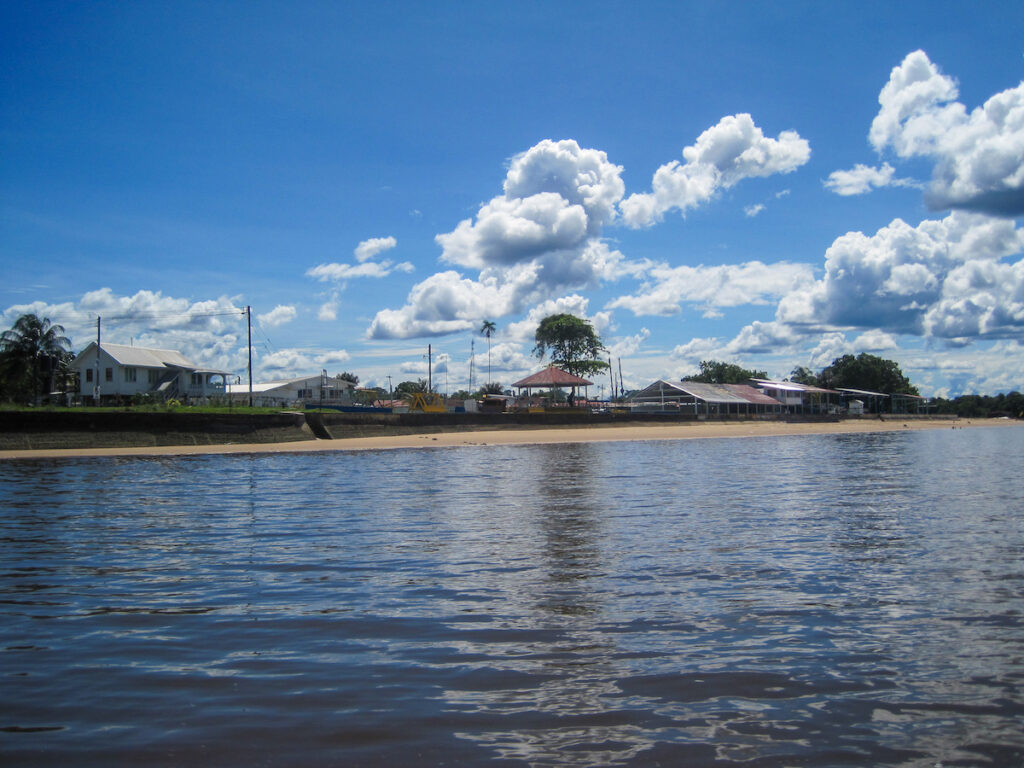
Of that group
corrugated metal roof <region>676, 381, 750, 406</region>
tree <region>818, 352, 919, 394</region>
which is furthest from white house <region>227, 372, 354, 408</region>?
tree <region>818, 352, 919, 394</region>

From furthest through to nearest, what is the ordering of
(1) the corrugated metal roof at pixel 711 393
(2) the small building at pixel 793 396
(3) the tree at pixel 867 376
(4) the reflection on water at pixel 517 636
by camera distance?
(3) the tree at pixel 867 376, (2) the small building at pixel 793 396, (1) the corrugated metal roof at pixel 711 393, (4) the reflection on water at pixel 517 636

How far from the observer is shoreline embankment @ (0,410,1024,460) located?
29.7m

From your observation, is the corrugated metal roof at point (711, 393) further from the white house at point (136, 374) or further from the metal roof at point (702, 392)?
the white house at point (136, 374)

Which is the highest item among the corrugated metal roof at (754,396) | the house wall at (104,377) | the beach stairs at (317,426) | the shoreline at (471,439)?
the house wall at (104,377)

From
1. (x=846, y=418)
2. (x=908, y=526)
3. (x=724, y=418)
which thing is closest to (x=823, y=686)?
(x=908, y=526)

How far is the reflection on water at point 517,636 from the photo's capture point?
3.78 m

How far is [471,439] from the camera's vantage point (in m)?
40.8

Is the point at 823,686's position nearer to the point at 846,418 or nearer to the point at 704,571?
the point at 704,571

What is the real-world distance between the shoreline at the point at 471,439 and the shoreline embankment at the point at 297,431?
47mm

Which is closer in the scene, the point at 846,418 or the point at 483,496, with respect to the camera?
the point at 483,496

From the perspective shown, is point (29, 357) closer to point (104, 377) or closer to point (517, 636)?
point (104, 377)

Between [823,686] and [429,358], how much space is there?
6176cm

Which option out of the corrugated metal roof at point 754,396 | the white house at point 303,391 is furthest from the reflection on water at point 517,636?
the corrugated metal roof at point 754,396

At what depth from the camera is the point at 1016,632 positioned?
559cm
